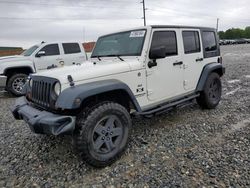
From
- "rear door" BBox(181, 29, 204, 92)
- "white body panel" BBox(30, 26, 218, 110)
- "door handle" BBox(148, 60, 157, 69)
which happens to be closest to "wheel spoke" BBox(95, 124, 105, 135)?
"white body panel" BBox(30, 26, 218, 110)

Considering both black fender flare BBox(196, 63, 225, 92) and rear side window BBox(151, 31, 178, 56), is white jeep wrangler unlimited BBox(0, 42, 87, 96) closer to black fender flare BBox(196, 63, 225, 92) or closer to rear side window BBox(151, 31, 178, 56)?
rear side window BBox(151, 31, 178, 56)

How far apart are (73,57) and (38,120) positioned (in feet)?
23.5

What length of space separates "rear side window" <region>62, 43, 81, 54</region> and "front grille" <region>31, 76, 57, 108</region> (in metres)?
6.37

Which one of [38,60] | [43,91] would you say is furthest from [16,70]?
[43,91]

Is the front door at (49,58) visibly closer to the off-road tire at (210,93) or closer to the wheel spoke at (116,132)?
the off-road tire at (210,93)

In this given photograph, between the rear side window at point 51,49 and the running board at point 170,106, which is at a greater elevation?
the rear side window at point 51,49

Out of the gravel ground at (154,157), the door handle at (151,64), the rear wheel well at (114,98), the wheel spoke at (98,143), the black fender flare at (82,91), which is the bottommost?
the gravel ground at (154,157)

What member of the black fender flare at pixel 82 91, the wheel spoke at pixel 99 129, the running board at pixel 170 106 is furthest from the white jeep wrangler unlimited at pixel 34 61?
the wheel spoke at pixel 99 129

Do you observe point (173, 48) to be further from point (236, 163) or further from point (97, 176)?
point (97, 176)

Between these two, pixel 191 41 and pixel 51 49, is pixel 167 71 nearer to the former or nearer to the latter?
pixel 191 41

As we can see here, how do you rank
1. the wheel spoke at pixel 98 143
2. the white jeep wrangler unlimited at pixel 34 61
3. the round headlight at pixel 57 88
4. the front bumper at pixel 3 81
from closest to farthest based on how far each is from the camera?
the round headlight at pixel 57 88 → the wheel spoke at pixel 98 143 → the front bumper at pixel 3 81 → the white jeep wrangler unlimited at pixel 34 61

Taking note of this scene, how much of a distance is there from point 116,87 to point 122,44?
127cm

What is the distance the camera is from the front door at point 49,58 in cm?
942

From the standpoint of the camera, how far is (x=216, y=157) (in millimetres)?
3617
